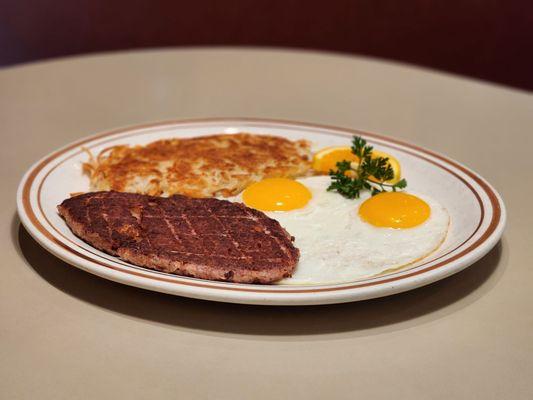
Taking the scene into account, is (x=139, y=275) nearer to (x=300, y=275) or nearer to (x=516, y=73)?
Answer: (x=300, y=275)

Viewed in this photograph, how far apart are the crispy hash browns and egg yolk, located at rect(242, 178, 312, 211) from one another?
23 centimetres

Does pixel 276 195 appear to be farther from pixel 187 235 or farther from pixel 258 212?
pixel 187 235

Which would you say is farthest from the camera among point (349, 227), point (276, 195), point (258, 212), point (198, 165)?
point (198, 165)

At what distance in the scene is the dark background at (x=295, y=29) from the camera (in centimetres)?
686

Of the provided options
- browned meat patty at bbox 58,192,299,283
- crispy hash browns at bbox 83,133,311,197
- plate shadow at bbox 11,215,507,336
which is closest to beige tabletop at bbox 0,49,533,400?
plate shadow at bbox 11,215,507,336

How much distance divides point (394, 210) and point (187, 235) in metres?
0.85

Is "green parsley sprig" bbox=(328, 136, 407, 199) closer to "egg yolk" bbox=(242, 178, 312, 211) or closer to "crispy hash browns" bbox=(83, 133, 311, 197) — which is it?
"egg yolk" bbox=(242, 178, 312, 211)

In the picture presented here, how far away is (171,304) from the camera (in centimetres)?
215

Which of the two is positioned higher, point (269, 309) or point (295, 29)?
point (295, 29)

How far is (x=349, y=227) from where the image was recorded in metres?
2.61

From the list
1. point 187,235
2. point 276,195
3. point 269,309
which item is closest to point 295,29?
point 276,195

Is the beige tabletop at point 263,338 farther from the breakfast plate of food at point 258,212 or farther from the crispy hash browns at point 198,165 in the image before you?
the crispy hash browns at point 198,165

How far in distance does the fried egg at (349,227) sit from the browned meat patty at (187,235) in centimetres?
11

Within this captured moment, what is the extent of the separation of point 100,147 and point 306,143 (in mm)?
1041
